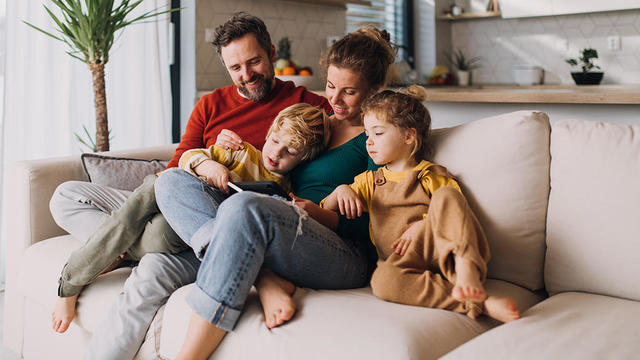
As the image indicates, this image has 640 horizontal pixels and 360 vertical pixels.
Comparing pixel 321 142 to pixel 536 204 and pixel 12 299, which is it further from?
pixel 12 299

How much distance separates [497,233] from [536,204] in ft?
0.45

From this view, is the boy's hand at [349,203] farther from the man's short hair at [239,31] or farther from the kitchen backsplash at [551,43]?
the kitchen backsplash at [551,43]

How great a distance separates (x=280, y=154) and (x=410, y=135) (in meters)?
0.40

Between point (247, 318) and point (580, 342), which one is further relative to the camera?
point (247, 318)

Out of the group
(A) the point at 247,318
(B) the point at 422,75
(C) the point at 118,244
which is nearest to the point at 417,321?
(A) the point at 247,318

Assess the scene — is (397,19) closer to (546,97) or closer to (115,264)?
(546,97)

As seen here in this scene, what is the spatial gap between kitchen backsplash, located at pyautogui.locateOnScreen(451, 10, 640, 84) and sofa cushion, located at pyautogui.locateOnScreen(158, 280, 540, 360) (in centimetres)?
338

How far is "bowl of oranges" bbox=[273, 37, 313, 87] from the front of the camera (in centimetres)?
359

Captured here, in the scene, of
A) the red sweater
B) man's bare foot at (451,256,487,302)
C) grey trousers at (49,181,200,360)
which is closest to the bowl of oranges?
the red sweater

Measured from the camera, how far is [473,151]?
1726 millimetres

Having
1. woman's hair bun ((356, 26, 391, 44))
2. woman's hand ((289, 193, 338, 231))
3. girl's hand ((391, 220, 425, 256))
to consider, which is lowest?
girl's hand ((391, 220, 425, 256))

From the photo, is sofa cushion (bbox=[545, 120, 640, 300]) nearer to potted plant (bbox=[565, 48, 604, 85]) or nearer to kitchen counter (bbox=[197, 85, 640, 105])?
kitchen counter (bbox=[197, 85, 640, 105])

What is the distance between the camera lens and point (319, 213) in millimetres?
1651

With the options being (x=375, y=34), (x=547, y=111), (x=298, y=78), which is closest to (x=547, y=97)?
(x=547, y=111)
